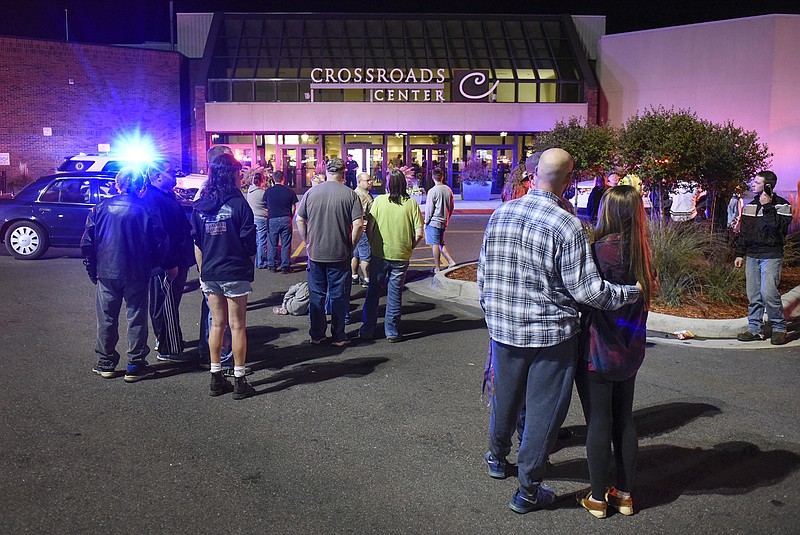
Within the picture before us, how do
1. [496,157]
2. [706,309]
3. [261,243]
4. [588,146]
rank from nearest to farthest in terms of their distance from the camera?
[706,309] → [261,243] → [588,146] → [496,157]

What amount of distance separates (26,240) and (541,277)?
41.9 feet

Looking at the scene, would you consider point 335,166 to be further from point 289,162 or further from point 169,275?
point 289,162

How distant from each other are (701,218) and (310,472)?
12161mm

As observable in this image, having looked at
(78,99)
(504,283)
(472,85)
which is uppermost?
(472,85)

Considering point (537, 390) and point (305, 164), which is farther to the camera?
point (305, 164)

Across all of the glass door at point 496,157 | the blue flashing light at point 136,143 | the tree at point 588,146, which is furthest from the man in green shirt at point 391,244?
the blue flashing light at point 136,143

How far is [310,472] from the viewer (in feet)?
15.5

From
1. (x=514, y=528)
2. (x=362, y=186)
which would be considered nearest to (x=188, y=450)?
(x=514, y=528)

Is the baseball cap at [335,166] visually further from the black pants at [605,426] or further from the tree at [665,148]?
the tree at [665,148]

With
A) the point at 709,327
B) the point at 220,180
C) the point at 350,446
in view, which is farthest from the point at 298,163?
the point at 350,446

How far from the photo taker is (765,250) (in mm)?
7859

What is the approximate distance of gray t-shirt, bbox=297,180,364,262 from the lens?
7562mm

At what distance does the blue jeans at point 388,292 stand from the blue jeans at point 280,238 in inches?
184

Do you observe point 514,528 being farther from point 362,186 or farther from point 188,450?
point 362,186
